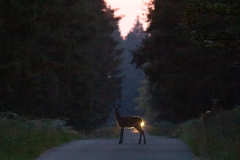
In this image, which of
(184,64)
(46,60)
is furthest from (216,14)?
(184,64)

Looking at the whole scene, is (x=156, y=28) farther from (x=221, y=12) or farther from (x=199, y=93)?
(x=221, y=12)

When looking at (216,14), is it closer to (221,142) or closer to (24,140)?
(221,142)

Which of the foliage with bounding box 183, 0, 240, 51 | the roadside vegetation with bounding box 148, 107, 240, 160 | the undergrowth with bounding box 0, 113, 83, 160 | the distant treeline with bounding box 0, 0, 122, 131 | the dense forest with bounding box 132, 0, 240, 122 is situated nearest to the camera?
the roadside vegetation with bounding box 148, 107, 240, 160

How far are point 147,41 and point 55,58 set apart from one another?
623cm

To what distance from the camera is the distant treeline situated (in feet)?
71.1

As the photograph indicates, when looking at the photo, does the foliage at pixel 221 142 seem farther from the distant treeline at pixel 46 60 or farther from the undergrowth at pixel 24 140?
the distant treeline at pixel 46 60

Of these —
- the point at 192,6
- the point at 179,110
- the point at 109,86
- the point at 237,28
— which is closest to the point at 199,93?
the point at 179,110

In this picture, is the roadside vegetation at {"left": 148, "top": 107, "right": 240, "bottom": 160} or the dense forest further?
the dense forest

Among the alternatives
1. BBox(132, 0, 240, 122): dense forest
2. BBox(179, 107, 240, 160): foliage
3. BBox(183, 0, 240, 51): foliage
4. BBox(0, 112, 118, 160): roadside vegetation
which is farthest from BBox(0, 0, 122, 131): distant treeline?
BBox(179, 107, 240, 160): foliage

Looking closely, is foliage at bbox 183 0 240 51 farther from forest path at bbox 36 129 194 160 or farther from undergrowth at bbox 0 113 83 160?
undergrowth at bbox 0 113 83 160

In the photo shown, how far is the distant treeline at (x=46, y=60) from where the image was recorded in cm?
2167

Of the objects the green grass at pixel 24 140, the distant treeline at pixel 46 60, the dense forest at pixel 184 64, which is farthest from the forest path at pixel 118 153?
the dense forest at pixel 184 64

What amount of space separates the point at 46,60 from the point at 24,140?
13.4 meters

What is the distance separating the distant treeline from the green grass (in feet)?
9.75
